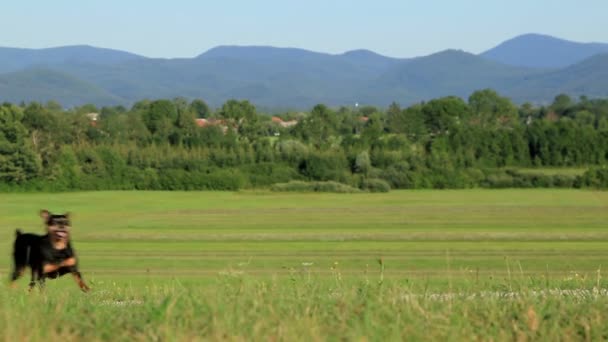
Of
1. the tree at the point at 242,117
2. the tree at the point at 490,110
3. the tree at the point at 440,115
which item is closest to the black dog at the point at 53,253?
the tree at the point at 440,115

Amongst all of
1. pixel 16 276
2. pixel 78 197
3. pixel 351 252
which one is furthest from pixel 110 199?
pixel 16 276

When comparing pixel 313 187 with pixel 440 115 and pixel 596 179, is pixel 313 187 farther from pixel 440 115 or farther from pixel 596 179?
pixel 440 115

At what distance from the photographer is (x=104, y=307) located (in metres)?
7.34

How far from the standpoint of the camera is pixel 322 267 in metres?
29.7

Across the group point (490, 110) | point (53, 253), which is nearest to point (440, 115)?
point (490, 110)

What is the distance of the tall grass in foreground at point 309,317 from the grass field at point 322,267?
0.01 meters

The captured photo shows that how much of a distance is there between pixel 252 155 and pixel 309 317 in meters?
73.1

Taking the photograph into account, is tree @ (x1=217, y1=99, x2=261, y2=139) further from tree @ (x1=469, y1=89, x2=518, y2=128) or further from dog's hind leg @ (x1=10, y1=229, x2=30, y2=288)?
dog's hind leg @ (x1=10, y1=229, x2=30, y2=288)

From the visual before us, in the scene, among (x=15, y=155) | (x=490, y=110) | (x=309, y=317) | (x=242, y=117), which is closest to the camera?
(x=309, y=317)

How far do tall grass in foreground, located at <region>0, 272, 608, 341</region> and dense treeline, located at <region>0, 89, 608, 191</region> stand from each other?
218ft

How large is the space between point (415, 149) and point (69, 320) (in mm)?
77077

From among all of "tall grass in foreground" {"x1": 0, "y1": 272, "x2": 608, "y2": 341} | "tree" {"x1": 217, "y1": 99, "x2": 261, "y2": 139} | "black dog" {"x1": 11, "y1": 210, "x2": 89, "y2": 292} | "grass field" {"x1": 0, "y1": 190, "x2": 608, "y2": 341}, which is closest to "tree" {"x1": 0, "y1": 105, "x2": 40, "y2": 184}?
"grass field" {"x1": 0, "y1": 190, "x2": 608, "y2": 341}

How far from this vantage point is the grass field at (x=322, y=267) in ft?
20.7

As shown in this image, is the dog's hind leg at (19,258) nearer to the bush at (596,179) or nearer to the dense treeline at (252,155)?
the dense treeline at (252,155)
